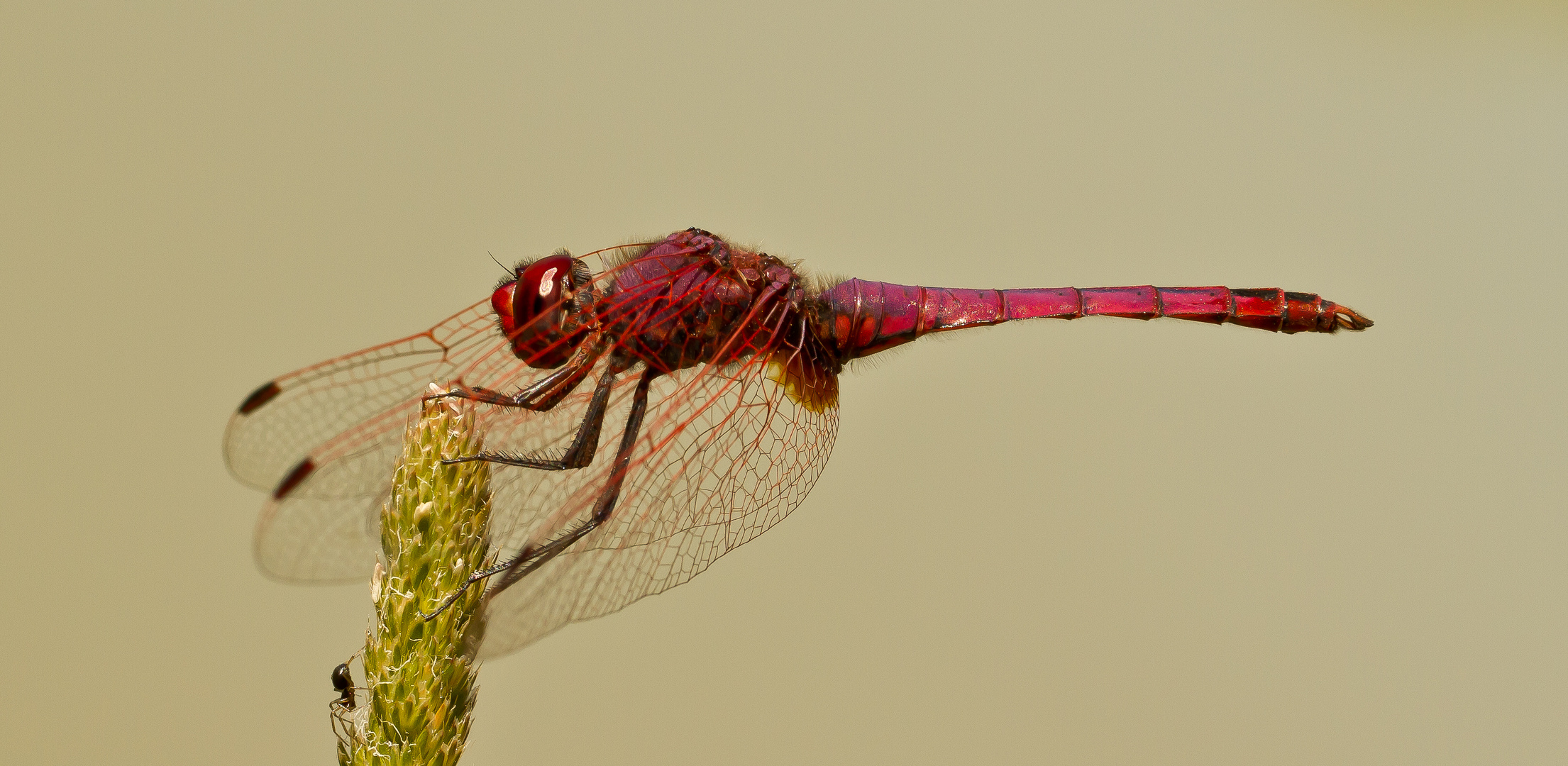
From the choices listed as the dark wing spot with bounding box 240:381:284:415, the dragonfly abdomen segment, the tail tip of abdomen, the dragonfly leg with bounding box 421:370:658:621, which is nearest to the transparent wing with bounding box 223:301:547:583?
the dark wing spot with bounding box 240:381:284:415

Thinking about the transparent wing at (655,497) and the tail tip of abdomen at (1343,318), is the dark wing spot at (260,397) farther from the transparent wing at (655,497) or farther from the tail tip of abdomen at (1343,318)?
the tail tip of abdomen at (1343,318)

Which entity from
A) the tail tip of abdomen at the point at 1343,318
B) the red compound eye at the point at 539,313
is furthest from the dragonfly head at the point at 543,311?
the tail tip of abdomen at the point at 1343,318

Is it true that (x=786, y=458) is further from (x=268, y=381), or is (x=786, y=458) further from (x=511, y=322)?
(x=268, y=381)

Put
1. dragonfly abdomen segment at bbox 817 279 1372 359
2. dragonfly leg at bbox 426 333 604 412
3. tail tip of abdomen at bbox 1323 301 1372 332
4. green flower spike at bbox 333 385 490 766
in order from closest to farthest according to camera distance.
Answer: green flower spike at bbox 333 385 490 766, dragonfly leg at bbox 426 333 604 412, dragonfly abdomen segment at bbox 817 279 1372 359, tail tip of abdomen at bbox 1323 301 1372 332

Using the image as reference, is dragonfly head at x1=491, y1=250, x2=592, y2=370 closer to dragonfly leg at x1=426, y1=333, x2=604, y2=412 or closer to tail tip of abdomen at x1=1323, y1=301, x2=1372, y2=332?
dragonfly leg at x1=426, y1=333, x2=604, y2=412

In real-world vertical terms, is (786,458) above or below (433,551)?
above

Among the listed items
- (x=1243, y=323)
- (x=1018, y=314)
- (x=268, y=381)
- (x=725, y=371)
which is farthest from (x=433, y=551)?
(x=1243, y=323)

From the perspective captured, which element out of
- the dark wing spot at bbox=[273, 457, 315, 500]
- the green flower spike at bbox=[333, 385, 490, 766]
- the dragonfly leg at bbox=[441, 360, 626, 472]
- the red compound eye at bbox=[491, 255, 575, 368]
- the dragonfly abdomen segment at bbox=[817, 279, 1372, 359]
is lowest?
the green flower spike at bbox=[333, 385, 490, 766]

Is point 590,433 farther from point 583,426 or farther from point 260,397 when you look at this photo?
point 260,397
